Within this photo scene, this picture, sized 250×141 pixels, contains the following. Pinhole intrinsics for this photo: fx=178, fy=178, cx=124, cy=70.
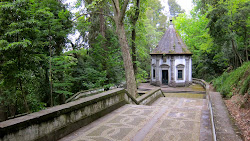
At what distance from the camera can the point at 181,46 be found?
2948 cm

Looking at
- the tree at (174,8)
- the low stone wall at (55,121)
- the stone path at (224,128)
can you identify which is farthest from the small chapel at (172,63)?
the tree at (174,8)

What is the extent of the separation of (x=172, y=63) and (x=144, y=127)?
25.2 m

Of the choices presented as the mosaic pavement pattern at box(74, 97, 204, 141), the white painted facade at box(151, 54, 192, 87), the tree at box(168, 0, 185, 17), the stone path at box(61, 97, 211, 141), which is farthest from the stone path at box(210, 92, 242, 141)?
the tree at box(168, 0, 185, 17)

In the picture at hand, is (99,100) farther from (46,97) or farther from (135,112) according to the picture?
(46,97)

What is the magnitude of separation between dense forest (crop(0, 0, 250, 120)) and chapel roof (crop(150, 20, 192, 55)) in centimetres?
582

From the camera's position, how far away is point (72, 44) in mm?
15070

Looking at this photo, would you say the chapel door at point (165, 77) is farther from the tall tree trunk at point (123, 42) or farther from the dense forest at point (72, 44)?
the tall tree trunk at point (123, 42)

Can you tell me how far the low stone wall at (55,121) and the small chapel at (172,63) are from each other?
79.4ft

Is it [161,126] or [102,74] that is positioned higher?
[102,74]

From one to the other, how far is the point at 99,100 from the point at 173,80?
969 inches

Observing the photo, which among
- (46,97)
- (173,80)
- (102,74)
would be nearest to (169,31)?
(173,80)

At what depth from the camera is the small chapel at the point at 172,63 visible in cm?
2880

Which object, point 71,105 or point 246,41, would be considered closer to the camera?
point 71,105

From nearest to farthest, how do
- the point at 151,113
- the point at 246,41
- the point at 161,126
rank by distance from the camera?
1. the point at 161,126
2. the point at 151,113
3. the point at 246,41
